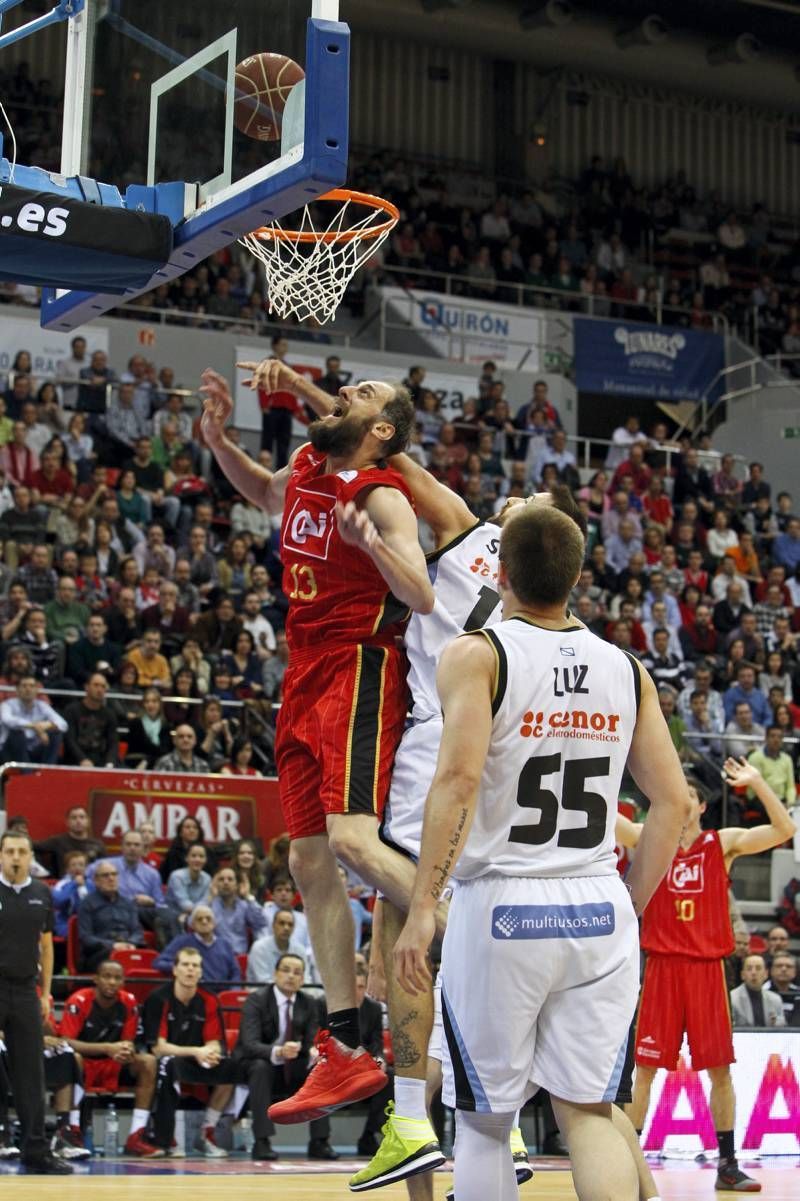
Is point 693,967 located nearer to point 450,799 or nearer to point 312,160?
point 312,160

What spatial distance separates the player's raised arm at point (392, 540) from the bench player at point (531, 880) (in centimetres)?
93

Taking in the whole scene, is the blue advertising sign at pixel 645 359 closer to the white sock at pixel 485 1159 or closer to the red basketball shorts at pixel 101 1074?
the red basketball shorts at pixel 101 1074

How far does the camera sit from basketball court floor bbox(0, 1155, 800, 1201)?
7.89m

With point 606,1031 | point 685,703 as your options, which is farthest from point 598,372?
point 606,1031

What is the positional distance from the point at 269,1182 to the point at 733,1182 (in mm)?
2570

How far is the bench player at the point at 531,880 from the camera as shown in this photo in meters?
4.95

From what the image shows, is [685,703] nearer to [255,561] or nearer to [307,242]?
[255,561]

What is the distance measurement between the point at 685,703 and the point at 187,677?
248 inches

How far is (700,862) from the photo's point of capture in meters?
11.0

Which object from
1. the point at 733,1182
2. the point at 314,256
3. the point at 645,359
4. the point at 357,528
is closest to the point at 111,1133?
the point at 733,1182

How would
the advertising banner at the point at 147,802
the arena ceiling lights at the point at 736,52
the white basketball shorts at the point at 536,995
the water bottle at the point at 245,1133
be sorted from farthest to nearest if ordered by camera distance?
the arena ceiling lights at the point at 736,52 → the advertising banner at the point at 147,802 → the water bottle at the point at 245,1133 → the white basketball shorts at the point at 536,995

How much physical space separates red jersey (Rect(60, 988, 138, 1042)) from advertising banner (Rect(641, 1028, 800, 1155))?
3901mm

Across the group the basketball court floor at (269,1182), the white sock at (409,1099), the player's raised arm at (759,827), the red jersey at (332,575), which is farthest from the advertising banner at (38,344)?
the white sock at (409,1099)

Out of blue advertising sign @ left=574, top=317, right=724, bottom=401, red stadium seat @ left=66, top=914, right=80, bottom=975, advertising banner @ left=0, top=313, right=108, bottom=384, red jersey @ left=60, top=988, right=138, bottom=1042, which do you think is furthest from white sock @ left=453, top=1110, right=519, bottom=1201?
blue advertising sign @ left=574, top=317, right=724, bottom=401
